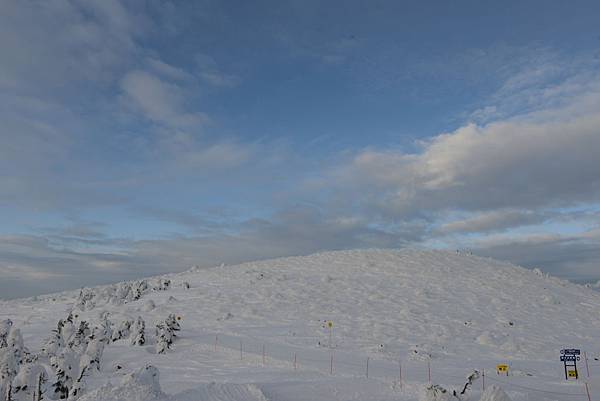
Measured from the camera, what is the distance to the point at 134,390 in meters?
12.3

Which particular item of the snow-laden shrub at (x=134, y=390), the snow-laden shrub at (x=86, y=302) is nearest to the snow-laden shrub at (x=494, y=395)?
the snow-laden shrub at (x=134, y=390)

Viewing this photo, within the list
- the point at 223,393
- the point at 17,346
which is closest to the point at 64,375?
the point at 17,346

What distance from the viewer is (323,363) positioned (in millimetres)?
23531

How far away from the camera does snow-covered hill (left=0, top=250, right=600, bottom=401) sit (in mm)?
18375

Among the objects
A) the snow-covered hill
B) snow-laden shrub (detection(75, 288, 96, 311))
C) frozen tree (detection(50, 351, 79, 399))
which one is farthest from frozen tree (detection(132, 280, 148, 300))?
frozen tree (detection(50, 351, 79, 399))

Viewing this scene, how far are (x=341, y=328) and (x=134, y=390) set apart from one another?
22.5m

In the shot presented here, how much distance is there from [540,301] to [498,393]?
35.6m

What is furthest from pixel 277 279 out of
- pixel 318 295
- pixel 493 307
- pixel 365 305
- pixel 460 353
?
pixel 460 353

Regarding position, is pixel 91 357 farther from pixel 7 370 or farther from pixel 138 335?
pixel 138 335

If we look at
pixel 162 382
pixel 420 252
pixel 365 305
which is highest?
pixel 420 252

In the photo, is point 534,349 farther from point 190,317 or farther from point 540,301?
point 190,317

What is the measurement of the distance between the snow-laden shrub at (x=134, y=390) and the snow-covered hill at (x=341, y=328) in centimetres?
4

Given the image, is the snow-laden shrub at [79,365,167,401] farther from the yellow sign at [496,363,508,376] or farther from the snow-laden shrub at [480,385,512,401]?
the yellow sign at [496,363,508,376]

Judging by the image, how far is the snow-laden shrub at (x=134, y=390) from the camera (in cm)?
1193
